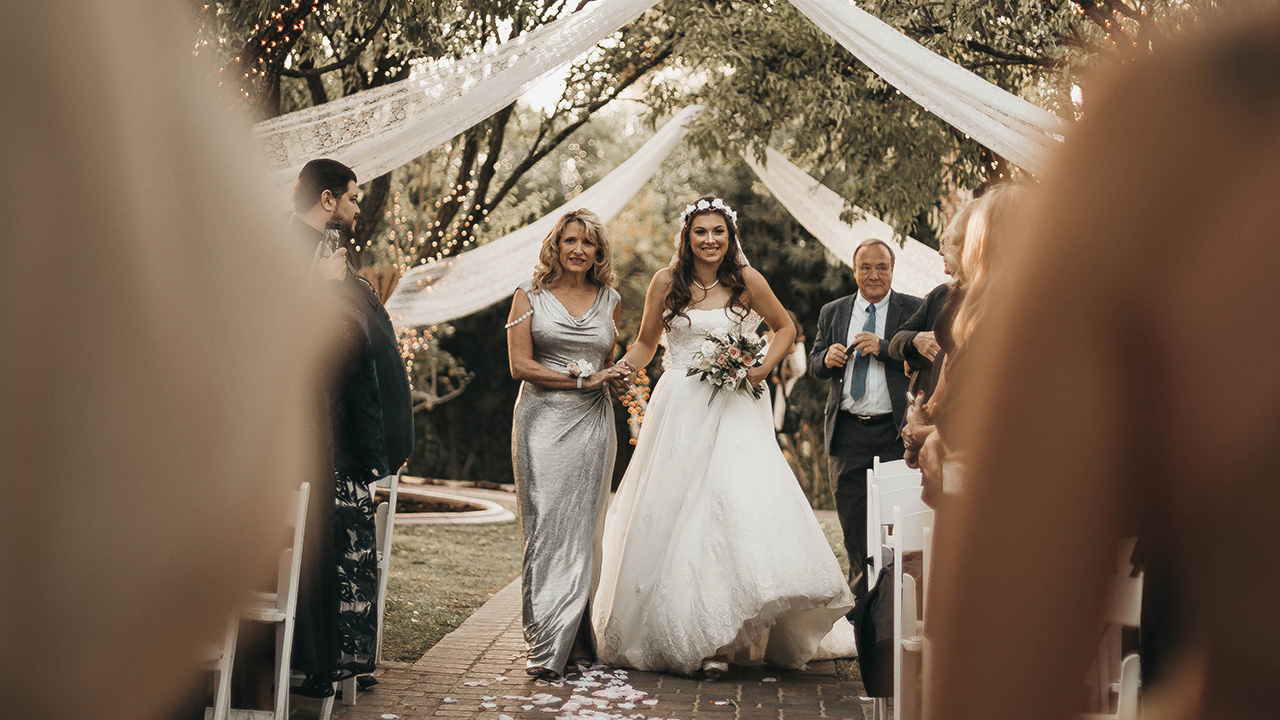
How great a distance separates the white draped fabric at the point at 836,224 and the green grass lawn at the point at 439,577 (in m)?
4.00

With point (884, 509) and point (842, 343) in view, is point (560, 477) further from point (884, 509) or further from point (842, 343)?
point (842, 343)

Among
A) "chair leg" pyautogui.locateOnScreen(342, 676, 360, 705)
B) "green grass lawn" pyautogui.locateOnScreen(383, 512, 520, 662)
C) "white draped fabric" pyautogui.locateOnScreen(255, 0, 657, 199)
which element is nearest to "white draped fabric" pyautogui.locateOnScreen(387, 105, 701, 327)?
"green grass lawn" pyautogui.locateOnScreen(383, 512, 520, 662)

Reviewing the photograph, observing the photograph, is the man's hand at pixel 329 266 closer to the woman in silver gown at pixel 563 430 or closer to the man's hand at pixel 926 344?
the woman in silver gown at pixel 563 430

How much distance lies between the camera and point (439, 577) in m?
8.85

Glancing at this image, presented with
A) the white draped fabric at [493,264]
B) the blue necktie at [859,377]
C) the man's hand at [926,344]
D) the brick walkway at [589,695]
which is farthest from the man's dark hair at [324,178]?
the white draped fabric at [493,264]

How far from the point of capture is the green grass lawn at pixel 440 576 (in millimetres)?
6645

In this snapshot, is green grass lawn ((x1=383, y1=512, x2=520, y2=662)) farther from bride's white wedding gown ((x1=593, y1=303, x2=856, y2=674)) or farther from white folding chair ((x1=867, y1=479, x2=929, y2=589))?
white folding chair ((x1=867, y1=479, x2=929, y2=589))

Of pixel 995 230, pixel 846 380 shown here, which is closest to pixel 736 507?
pixel 846 380

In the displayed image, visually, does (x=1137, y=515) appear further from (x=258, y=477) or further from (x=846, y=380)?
(x=846, y=380)

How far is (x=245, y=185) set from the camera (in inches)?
23.7

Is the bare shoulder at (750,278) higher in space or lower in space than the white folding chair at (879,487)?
higher

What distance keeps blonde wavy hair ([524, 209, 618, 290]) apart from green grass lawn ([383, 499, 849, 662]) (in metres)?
2.22

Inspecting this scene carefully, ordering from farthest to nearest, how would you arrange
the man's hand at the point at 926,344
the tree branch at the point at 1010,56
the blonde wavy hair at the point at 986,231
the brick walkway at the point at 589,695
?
the tree branch at the point at 1010,56, the man's hand at the point at 926,344, the brick walkway at the point at 589,695, the blonde wavy hair at the point at 986,231

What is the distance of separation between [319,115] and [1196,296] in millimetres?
5674
